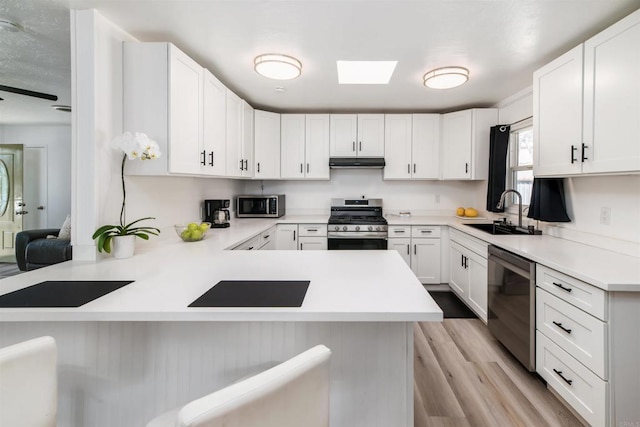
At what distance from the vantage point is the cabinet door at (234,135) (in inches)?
120

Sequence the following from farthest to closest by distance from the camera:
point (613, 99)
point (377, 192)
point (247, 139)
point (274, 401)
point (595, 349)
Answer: point (377, 192) → point (247, 139) → point (613, 99) → point (595, 349) → point (274, 401)

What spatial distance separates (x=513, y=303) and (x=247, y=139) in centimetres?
310

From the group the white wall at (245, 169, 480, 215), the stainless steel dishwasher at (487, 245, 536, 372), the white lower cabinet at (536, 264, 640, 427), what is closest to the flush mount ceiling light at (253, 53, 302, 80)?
the white wall at (245, 169, 480, 215)

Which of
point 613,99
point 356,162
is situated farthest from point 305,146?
point 613,99

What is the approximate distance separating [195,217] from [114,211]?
4.06ft

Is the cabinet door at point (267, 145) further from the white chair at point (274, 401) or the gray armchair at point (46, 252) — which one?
the white chair at point (274, 401)

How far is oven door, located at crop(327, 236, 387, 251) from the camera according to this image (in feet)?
12.4

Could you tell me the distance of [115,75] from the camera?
6.42ft

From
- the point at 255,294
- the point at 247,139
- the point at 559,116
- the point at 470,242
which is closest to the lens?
the point at 255,294

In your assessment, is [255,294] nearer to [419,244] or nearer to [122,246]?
[122,246]

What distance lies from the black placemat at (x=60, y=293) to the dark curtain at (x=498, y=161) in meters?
3.68

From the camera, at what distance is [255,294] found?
1185 millimetres

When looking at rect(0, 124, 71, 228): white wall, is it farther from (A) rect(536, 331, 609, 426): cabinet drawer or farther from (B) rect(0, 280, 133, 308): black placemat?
(A) rect(536, 331, 609, 426): cabinet drawer

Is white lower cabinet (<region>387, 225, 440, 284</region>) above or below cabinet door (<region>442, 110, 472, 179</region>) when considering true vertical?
below
